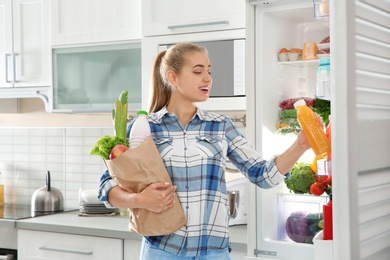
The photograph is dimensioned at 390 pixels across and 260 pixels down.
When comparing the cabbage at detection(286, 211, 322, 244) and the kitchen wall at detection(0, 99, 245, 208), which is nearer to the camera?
the cabbage at detection(286, 211, 322, 244)

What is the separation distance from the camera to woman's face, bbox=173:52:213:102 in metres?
1.99

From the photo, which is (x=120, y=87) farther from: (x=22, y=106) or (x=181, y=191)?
(x=181, y=191)

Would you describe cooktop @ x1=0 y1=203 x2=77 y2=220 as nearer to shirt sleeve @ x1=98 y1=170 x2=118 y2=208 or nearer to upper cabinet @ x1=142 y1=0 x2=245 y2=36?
upper cabinet @ x1=142 y1=0 x2=245 y2=36

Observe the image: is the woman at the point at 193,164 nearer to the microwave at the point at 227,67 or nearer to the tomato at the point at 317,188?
the tomato at the point at 317,188

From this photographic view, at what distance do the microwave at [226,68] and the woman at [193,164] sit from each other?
0.71 m

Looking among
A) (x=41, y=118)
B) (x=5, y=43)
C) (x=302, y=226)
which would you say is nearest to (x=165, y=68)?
(x=302, y=226)

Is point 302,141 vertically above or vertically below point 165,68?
below

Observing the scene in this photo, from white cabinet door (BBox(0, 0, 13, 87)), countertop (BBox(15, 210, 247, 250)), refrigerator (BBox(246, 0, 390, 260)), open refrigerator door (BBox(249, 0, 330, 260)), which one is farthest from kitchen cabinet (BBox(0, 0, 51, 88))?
refrigerator (BBox(246, 0, 390, 260))

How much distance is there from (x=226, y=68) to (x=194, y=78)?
2.68 feet

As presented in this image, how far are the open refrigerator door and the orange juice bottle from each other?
0.81 m

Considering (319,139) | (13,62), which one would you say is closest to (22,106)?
(13,62)

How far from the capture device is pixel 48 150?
12.8 feet

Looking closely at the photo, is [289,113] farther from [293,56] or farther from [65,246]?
[65,246]

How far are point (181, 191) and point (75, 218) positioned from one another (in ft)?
4.72
